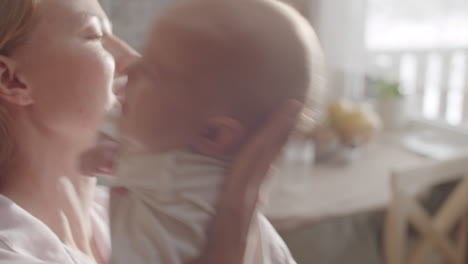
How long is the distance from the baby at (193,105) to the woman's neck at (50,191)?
0.05 metres

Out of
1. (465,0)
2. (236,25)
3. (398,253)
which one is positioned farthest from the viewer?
(465,0)

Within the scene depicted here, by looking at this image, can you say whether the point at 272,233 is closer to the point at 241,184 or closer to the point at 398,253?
the point at 241,184

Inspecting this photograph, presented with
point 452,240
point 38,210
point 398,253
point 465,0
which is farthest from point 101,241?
point 465,0

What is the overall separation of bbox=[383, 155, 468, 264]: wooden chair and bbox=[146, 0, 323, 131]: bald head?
71 cm

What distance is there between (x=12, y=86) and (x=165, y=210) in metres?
0.10

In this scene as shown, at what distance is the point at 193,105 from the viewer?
0.18 meters

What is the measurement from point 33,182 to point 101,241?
5 centimetres

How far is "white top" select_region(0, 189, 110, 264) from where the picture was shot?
0.25 metres

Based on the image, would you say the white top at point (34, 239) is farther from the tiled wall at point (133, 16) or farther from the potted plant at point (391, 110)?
the potted plant at point (391, 110)

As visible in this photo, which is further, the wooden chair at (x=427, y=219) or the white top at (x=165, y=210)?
Result: the wooden chair at (x=427, y=219)

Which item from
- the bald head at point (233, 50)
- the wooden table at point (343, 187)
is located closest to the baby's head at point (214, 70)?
the bald head at point (233, 50)

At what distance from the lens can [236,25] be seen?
18cm

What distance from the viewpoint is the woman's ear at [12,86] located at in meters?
0.22

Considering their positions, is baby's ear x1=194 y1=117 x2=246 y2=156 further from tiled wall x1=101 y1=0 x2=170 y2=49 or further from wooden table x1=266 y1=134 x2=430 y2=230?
wooden table x1=266 y1=134 x2=430 y2=230
